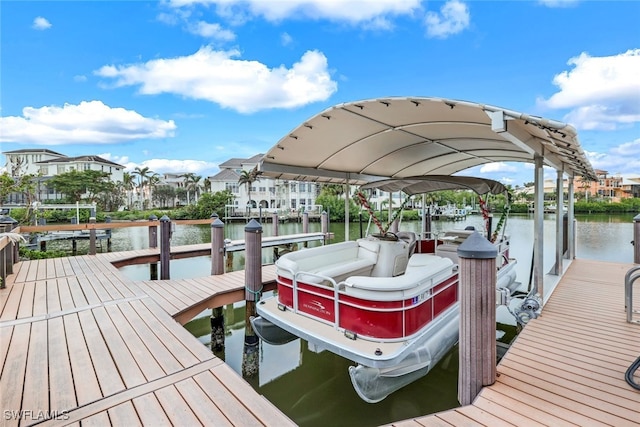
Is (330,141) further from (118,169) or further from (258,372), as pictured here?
(118,169)

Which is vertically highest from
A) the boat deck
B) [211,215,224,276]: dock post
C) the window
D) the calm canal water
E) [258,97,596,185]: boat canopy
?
the window

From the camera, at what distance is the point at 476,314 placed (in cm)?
239

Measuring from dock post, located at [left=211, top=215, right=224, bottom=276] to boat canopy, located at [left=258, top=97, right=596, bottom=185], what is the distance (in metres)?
1.50

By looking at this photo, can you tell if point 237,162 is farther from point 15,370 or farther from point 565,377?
point 565,377

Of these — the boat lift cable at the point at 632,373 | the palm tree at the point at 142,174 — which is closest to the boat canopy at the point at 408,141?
the boat lift cable at the point at 632,373

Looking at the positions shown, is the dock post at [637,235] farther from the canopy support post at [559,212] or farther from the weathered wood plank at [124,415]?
the weathered wood plank at [124,415]

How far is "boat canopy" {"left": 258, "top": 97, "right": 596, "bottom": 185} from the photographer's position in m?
3.29

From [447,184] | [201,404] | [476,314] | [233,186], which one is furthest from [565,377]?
[233,186]

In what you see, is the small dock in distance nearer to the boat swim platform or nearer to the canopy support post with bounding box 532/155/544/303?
the boat swim platform

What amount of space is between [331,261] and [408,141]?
2.37 meters

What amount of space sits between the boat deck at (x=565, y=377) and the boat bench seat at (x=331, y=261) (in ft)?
6.31

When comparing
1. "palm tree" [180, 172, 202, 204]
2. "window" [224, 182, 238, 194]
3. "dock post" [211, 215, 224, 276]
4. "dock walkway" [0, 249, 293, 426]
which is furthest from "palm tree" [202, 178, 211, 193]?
"dock walkway" [0, 249, 293, 426]

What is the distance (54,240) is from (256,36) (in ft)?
45.4

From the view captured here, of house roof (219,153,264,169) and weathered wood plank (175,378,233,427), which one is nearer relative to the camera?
weathered wood plank (175,378,233,427)
